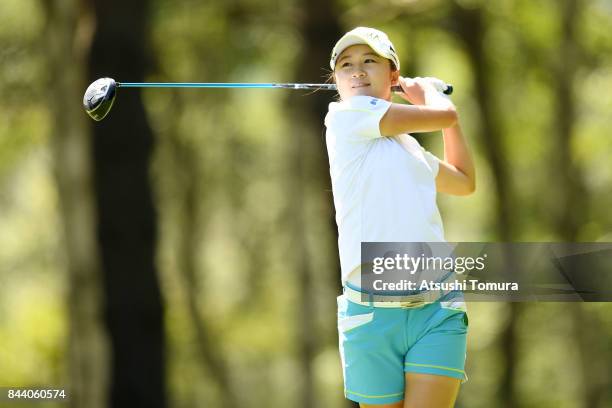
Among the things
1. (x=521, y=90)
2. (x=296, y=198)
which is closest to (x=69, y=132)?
(x=296, y=198)

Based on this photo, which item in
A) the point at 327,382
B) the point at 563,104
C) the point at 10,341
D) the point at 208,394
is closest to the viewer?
the point at 563,104

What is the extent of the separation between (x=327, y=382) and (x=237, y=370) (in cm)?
620

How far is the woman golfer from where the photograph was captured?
4.28 metres

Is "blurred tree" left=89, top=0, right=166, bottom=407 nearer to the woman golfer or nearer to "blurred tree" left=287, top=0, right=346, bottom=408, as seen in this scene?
"blurred tree" left=287, top=0, right=346, bottom=408

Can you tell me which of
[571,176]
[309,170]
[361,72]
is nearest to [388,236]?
[361,72]

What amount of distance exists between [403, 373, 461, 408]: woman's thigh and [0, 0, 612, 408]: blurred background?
23.5ft

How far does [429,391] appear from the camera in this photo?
4219 mm

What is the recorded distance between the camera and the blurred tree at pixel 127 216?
442 inches

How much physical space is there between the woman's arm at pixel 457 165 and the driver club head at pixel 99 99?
5.02 ft

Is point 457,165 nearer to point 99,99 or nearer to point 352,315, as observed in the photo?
point 352,315

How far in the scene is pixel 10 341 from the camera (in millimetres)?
19781

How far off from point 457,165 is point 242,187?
20.1m

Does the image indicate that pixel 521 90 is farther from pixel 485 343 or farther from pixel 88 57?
pixel 88 57

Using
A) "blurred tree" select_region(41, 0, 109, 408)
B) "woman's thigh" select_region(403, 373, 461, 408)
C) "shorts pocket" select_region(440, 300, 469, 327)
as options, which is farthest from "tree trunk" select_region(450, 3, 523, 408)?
"woman's thigh" select_region(403, 373, 461, 408)
